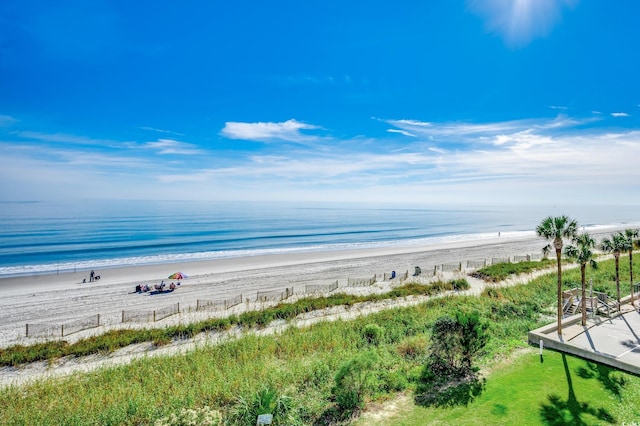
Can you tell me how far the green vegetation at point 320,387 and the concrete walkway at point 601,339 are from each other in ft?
1.86

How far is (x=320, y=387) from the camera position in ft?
35.0

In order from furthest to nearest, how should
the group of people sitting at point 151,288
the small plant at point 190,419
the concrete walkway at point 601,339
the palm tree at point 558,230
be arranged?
the group of people sitting at point 151,288
the palm tree at point 558,230
the concrete walkway at point 601,339
the small plant at point 190,419

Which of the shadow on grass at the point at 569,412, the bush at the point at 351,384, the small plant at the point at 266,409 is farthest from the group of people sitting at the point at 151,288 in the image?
the shadow on grass at the point at 569,412

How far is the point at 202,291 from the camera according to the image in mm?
29828

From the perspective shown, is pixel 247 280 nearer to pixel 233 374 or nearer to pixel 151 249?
pixel 233 374

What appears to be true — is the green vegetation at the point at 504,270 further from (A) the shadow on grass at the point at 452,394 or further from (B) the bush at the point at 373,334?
(A) the shadow on grass at the point at 452,394

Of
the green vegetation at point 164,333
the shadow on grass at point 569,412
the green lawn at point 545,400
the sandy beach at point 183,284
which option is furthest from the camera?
the sandy beach at point 183,284

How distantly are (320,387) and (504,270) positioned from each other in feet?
95.7

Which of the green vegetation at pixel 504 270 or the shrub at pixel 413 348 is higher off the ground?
the shrub at pixel 413 348

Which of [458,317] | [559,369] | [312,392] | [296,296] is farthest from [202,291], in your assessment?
[559,369]

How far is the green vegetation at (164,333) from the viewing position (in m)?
16.4

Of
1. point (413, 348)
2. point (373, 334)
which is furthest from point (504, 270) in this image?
point (413, 348)

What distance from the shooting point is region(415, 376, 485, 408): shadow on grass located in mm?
9656

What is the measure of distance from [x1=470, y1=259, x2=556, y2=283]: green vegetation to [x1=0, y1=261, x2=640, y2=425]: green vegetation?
1710 cm
